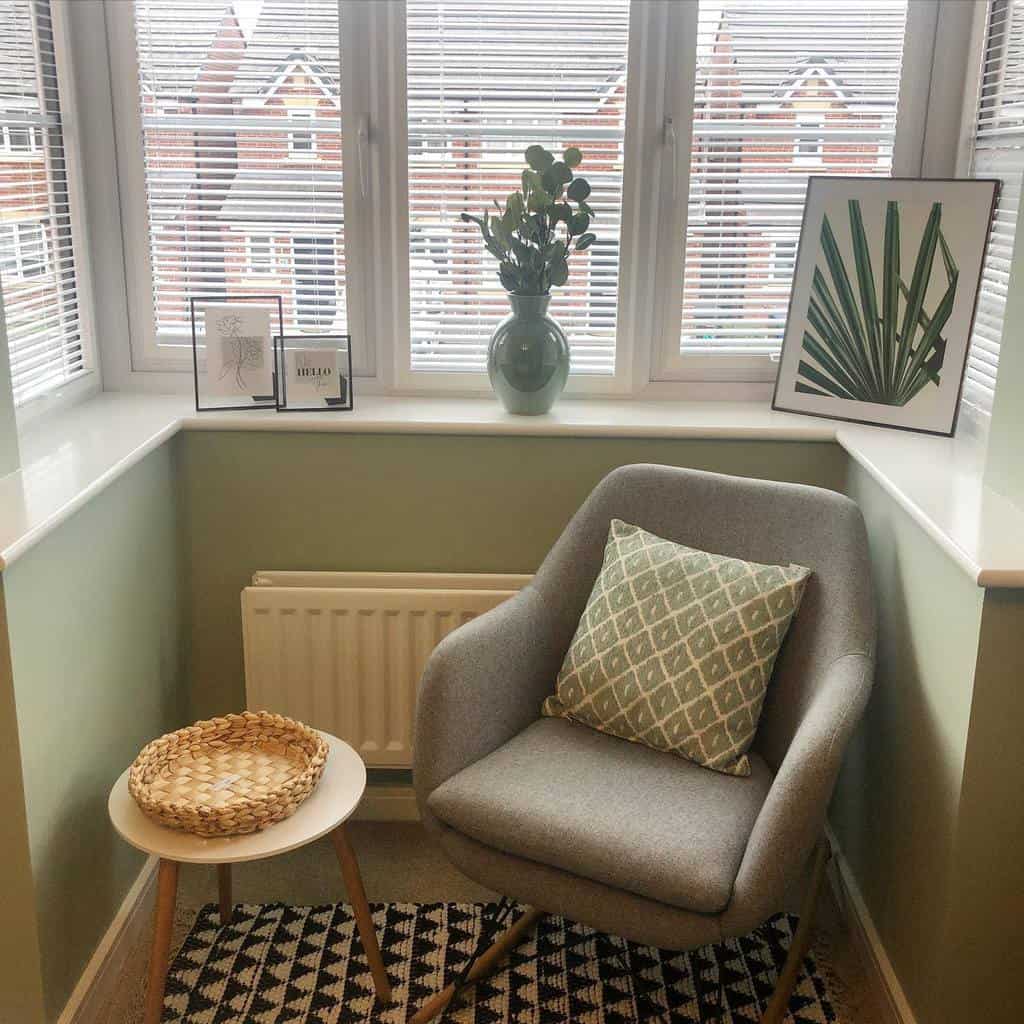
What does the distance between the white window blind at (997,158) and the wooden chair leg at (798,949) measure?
0.94 metres

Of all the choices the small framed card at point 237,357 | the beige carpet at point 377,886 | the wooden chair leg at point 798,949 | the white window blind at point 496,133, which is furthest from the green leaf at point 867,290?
the small framed card at point 237,357

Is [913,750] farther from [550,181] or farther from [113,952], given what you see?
[113,952]

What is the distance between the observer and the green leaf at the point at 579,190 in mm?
2312

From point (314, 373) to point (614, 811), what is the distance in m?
1.17

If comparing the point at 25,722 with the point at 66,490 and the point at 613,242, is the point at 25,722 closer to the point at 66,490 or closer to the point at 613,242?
the point at 66,490

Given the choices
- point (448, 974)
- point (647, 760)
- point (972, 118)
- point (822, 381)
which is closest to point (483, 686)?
point (647, 760)

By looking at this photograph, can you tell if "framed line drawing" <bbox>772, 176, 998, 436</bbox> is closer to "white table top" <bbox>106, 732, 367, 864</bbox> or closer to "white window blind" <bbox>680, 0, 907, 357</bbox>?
"white window blind" <bbox>680, 0, 907, 357</bbox>

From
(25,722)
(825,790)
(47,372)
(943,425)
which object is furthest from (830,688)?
(47,372)

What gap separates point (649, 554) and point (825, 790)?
566 millimetres

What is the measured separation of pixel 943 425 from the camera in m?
2.35

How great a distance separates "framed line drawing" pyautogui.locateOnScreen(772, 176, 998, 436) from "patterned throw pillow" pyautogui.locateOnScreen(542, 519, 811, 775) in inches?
22.5

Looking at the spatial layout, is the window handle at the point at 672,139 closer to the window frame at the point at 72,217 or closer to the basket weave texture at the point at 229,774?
the window frame at the point at 72,217

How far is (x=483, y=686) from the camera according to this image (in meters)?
2.02

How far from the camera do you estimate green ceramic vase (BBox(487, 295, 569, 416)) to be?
7.91 ft
